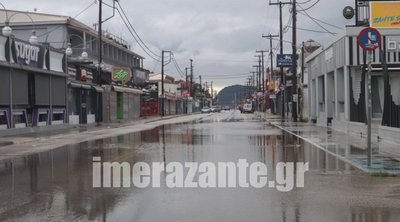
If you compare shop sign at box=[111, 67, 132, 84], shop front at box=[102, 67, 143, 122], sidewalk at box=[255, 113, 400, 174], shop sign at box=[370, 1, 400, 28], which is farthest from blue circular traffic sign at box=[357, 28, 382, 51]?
shop sign at box=[111, 67, 132, 84]

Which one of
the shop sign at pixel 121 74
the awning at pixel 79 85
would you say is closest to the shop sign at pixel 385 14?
the awning at pixel 79 85

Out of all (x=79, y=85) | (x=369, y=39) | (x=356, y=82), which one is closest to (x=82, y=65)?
(x=79, y=85)

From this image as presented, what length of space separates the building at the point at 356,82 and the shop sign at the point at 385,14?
571 millimetres

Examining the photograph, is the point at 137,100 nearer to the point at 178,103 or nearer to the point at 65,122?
the point at 65,122

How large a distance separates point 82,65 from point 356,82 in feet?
81.3

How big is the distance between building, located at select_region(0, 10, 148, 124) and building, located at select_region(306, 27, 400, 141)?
18.3m

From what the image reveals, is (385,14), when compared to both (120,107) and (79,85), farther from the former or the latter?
(120,107)

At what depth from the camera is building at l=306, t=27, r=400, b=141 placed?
88.1ft

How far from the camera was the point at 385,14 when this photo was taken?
28.3m

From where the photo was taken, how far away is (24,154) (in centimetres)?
1936

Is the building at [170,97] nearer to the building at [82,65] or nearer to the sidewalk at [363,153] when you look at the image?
the building at [82,65]

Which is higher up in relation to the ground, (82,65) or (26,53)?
(82,65)

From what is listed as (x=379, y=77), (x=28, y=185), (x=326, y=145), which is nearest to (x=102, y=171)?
(x=28, y=185)

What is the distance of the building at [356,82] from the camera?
2686 centimetres
